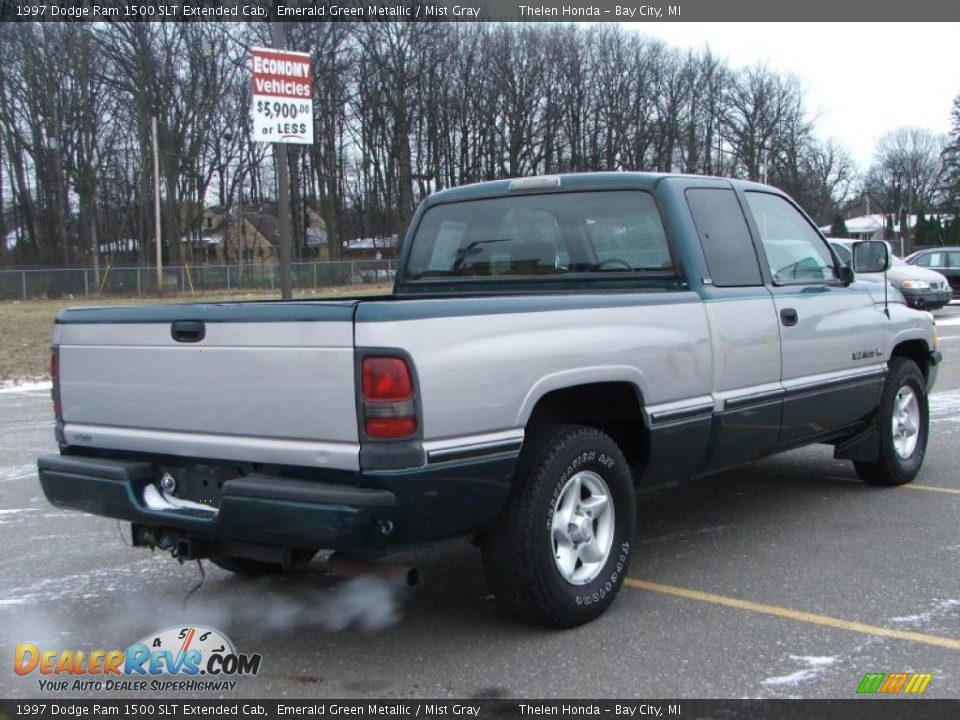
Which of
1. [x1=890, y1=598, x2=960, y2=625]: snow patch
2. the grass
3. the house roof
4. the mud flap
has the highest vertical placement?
the house roof

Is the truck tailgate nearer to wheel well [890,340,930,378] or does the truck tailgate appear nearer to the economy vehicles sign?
wheel well [890,340,930,378]

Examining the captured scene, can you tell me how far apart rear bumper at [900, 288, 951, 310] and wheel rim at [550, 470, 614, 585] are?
17.0m

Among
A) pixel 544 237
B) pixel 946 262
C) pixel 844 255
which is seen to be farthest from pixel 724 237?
pixel 946 262

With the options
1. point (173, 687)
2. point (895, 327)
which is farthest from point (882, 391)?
point (173, 687)

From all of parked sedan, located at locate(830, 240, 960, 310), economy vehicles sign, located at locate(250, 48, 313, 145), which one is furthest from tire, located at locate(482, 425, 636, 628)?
parked sedan, located at locate(830, 240, 960, 310)

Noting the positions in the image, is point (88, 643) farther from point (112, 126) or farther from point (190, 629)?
point (112, 126)

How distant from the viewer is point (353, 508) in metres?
3.36

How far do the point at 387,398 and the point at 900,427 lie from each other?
454 centimetres

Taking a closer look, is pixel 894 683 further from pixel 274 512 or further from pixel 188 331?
pixel 188 331

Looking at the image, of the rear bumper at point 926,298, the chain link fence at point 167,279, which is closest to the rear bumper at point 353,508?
the rear bumper at point 926,298

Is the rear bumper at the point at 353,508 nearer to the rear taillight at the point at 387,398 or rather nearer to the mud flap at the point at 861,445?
the rear taillight at the point at 387,398

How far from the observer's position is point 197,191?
5662cm

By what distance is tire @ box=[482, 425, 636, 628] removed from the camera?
385cm

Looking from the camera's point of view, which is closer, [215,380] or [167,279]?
[215,380]
